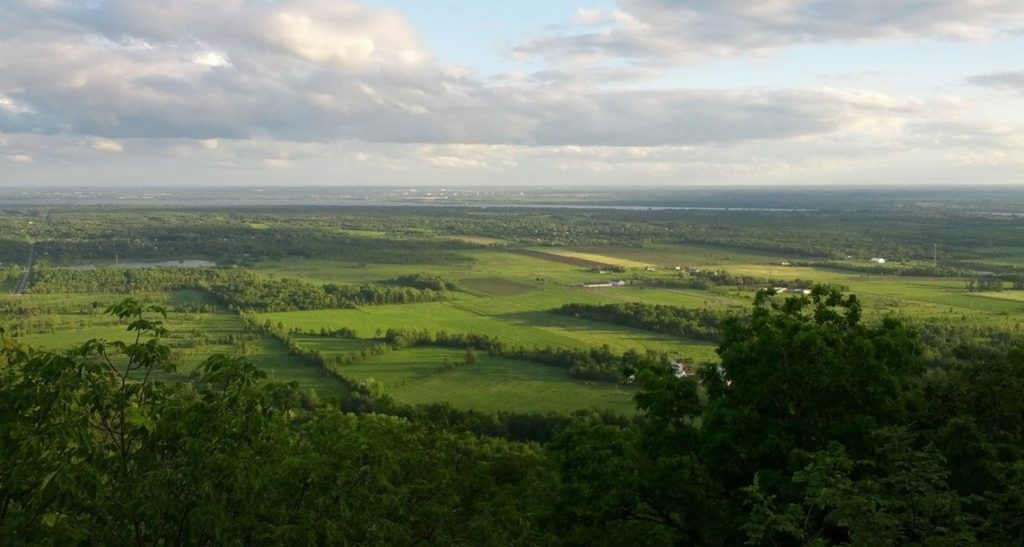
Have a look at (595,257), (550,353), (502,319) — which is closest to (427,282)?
(502,319)

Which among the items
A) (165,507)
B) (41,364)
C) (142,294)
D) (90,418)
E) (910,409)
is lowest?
(142,294)

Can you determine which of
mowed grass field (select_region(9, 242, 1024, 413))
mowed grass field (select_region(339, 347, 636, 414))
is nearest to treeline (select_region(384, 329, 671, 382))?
mowed grass field (select_region(339, 347, 636, 414))

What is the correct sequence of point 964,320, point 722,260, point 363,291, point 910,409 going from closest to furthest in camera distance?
point 910,409 < point 964,320 < point 363,291 < point 722,260

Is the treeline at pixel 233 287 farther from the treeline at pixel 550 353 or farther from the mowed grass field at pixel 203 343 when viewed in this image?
the treeline at pixel 550 353

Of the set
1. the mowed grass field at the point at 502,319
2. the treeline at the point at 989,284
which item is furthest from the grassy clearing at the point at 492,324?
the treeline at the point at 989,284

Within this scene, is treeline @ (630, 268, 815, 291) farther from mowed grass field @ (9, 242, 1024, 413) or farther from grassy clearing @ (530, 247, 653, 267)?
grassy clearing @ (530, 247, 653, 267)

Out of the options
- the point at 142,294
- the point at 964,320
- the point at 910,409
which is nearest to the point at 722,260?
the point at 964,320

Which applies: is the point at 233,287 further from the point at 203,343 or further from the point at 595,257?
the point at 595,257

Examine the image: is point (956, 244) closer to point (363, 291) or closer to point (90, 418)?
point (363, 291)
